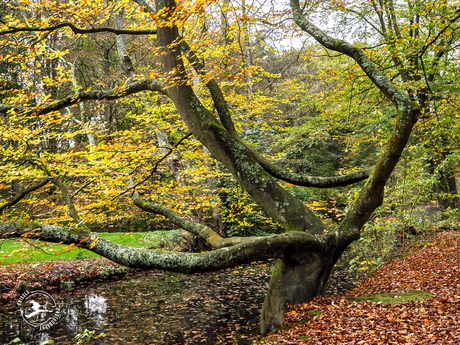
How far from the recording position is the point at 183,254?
459 centimetres

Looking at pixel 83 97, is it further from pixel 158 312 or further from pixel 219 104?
pixel 158 312

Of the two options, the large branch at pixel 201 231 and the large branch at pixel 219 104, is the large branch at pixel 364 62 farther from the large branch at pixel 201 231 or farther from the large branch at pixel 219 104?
the large branch at pixel 201 231

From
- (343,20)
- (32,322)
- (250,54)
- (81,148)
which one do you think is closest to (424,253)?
(343,20)

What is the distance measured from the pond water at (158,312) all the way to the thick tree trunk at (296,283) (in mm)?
1168

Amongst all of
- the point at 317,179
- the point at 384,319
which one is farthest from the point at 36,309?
the point at 384,319

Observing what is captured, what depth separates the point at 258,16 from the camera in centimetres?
626

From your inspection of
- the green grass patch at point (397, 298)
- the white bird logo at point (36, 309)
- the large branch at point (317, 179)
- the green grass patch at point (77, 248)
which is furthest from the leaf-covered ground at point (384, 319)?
the green grass patch at point (77, 248)

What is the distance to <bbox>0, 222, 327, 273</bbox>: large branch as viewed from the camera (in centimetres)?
447

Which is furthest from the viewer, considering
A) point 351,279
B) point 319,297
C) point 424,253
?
point 351,279

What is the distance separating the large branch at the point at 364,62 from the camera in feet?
15.8

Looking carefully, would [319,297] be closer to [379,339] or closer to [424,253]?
[379,339]

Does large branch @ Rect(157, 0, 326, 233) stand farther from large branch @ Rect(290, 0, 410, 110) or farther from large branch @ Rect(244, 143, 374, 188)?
large branch @ Rect(290, 0, 410, 110)

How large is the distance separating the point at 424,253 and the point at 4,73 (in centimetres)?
2040

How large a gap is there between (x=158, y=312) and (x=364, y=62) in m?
7.06
